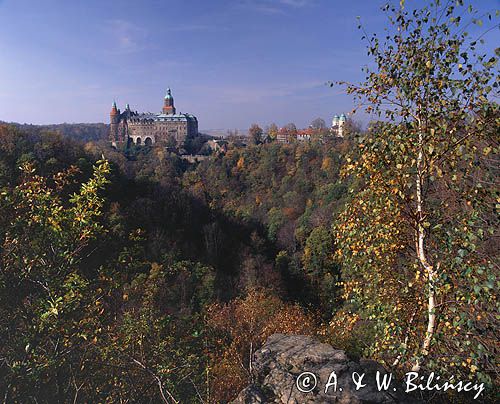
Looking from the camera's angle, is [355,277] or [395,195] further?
[355,277]

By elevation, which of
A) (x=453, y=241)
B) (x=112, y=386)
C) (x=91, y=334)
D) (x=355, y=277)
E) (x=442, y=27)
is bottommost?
(x=112, y=386)

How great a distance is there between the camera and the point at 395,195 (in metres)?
3.78

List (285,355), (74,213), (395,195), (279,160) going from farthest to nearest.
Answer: (279,160), (285,355), (74,213), (395,195)

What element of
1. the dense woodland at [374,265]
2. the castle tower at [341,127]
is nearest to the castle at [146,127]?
the castle tower at [341,127]

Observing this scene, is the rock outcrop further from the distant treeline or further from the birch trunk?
the distant treeline

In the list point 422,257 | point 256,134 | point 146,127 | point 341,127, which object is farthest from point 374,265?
point 146,127

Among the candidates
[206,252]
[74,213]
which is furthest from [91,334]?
[206,252]

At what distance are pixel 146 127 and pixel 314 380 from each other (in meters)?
93.1

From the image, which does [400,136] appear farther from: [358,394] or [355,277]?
[358,394]

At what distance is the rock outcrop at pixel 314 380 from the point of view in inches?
136

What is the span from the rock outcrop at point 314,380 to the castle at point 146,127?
8597cm

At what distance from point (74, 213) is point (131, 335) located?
1.67 meters
